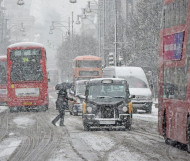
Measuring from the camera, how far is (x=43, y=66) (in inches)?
1543

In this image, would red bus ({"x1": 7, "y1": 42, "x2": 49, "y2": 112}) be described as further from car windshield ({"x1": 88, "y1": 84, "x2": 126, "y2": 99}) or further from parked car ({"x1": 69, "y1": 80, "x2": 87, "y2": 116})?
car windshield ({"x1": 88, "y1": 84, "x2": 126, "y2": 99})

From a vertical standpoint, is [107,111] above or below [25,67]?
below

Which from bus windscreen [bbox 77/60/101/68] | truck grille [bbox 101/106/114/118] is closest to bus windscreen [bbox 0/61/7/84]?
bus windscreen [bbox 77/60/101/68]

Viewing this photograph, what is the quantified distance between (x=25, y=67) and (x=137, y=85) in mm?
6292

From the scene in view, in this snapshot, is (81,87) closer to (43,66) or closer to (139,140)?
(43,66)

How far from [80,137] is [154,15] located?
1355 inches

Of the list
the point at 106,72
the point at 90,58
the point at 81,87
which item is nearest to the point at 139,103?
the point at 81,87

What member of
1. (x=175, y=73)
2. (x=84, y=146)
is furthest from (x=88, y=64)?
(x=175, y=73)

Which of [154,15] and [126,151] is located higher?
[154,15]

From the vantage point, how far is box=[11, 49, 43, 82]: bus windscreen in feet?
128

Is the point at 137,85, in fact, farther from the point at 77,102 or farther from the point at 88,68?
the point at 88,68

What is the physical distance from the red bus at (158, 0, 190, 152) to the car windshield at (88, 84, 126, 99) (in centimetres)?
566

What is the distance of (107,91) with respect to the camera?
23797 millimetres

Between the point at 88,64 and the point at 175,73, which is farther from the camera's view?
the point at 88,64
